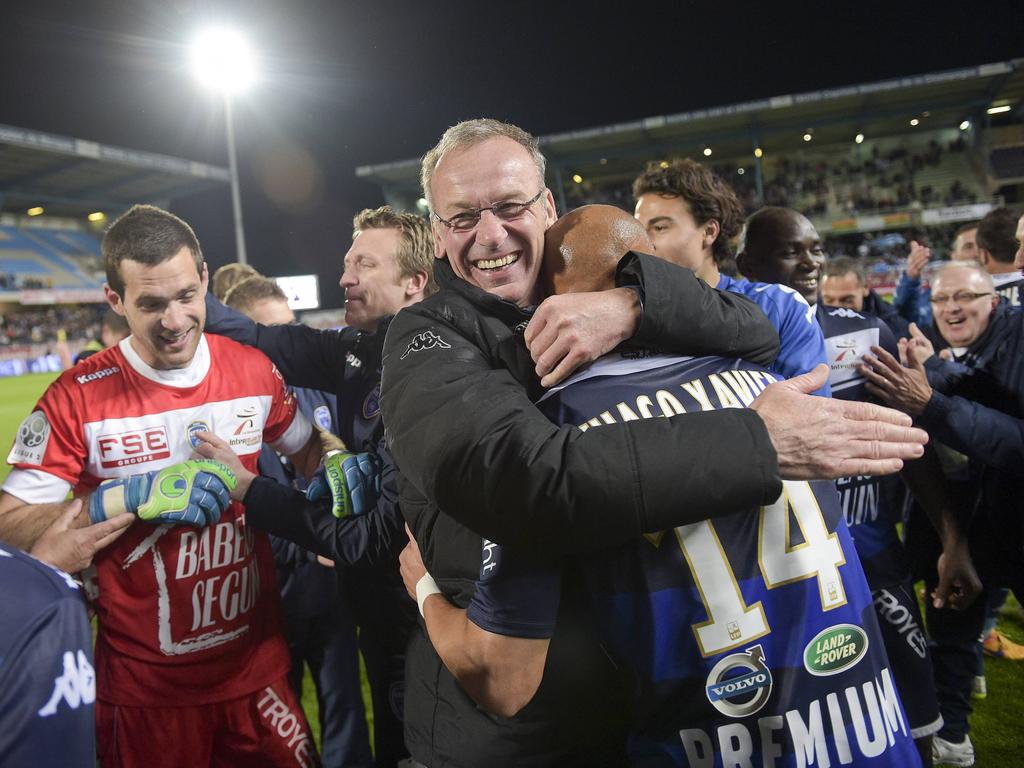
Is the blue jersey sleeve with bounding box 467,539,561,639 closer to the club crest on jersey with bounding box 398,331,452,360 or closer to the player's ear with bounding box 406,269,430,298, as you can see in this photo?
the club crest on jersey with bounding box 398,331,452,360

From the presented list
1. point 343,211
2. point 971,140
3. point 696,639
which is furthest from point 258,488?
point 971,140

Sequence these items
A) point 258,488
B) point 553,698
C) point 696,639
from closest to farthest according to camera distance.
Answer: point 696,639 → point 553,698 → point 258,488

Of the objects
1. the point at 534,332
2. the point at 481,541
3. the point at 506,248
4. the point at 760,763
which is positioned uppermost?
the point at 506,248

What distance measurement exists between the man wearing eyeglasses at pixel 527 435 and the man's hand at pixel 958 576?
2140 millimetres

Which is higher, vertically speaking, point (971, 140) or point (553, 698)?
point (971, 140)

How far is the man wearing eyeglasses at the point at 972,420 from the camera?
8.80 feet

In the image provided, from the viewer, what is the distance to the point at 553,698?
4.60 ft

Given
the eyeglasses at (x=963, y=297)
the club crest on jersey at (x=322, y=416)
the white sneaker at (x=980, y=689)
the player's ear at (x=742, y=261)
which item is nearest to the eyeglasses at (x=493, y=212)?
the player's ear at (x=742, y=261)

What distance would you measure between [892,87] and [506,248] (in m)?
24.6

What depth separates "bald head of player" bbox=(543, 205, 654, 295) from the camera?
144cm

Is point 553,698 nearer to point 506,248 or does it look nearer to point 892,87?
point 506,248

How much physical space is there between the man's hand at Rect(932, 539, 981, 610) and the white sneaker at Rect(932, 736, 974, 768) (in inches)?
25.6

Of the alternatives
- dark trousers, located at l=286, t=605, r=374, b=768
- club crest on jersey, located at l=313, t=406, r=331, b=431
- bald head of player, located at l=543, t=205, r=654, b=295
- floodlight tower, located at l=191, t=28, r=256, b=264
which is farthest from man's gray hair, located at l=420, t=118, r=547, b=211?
floodlight tower, located at l=191, t=28, r=256, b=264

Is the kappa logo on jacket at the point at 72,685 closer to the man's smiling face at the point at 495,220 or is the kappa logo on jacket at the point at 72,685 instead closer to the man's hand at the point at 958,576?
the man's smiling face at the point at 495,220
